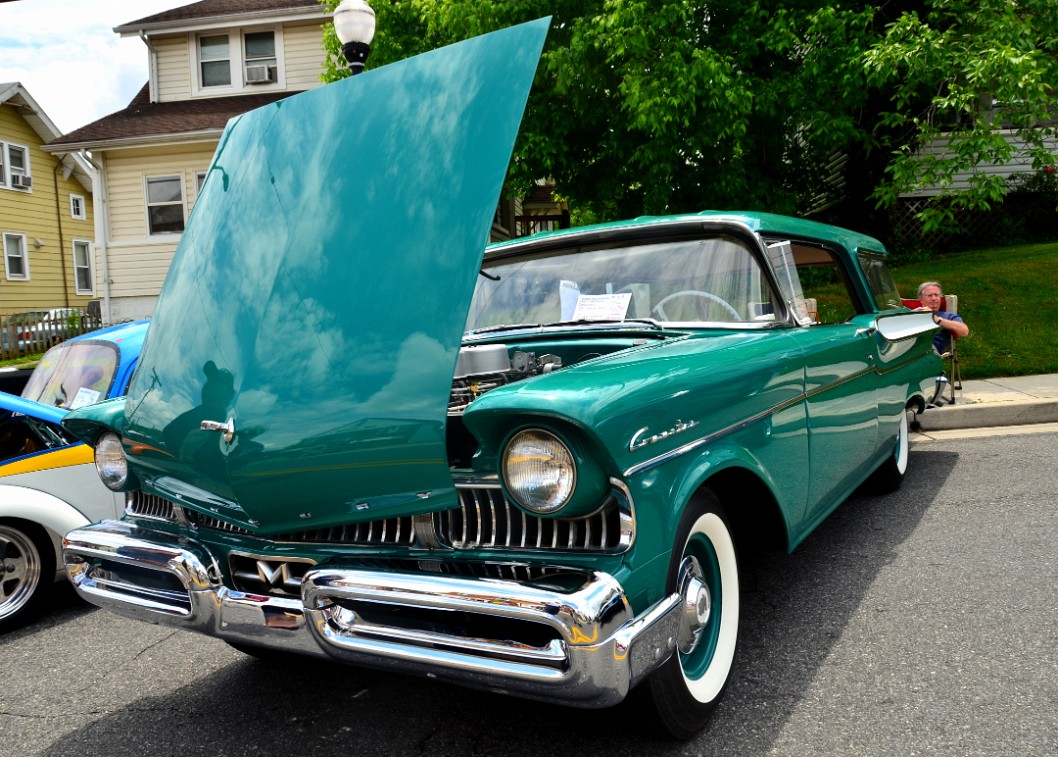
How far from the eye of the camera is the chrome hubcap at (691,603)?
2.32 m

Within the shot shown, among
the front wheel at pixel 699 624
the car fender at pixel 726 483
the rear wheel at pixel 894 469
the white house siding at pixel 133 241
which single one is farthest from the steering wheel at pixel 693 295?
the white house siding at pixel 133 241

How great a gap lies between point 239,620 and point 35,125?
79.7 feet

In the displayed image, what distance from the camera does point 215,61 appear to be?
690 inches

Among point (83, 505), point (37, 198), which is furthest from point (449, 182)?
point (37, 198)

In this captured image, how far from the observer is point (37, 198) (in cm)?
2216

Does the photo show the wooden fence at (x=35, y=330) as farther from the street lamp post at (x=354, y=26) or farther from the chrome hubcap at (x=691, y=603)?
the chrome hubcap at (x=691, y=603)

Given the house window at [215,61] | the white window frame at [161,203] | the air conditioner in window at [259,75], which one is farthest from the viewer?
the house window at [215,61]

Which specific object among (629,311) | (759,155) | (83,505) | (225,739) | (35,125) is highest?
(35,125)

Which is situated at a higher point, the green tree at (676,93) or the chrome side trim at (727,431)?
the green tree at (676,93)

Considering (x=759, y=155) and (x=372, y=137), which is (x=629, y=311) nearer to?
(x=372, y=137)

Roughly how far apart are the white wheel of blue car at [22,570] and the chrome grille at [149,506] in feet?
4.26

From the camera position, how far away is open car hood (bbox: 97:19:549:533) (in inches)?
84.6

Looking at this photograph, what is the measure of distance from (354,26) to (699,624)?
5811 mm

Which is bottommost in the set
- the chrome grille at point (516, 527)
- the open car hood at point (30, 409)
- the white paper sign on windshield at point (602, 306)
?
the chrome grille at point (516, 527)
